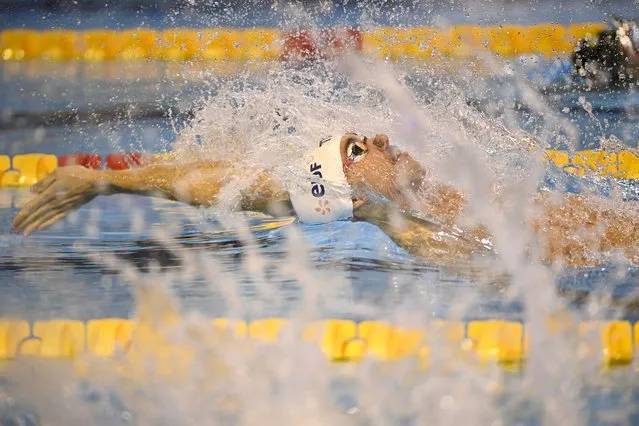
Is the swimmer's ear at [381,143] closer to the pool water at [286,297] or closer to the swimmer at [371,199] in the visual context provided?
the swimmer at [371,199]

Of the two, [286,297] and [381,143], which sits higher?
[381,143]

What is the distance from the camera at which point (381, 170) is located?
179 centimetres

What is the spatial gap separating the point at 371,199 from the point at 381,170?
0.25 feet

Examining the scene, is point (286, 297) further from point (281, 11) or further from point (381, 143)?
point (281, 11)

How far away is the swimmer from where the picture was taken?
1.80 meters

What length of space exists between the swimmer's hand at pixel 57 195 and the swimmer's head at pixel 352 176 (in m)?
0.49

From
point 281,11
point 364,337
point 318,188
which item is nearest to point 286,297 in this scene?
point 364,337

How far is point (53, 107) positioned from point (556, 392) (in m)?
1.97

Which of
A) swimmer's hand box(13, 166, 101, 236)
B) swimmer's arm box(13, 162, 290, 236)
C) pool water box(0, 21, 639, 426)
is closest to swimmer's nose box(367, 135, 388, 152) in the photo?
swimmer's arm box(13, 162, 290, 236)

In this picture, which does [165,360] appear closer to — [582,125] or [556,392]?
[556,392]

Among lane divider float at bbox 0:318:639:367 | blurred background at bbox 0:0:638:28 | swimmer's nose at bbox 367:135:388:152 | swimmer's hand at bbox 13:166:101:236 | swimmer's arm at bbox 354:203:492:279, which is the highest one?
blurred background at bbox 0:0:638:28

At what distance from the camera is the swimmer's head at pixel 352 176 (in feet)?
5.90

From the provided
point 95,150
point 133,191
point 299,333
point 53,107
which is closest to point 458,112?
point 299,333

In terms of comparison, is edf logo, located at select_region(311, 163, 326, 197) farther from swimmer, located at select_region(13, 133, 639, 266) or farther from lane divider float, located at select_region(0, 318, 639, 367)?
lane divider float, located at select_region(0, 318, 639, 367)
